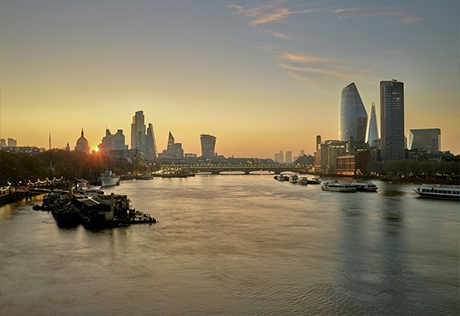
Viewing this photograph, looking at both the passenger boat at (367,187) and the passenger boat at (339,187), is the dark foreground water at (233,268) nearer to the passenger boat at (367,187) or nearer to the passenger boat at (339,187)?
the passenger boat at (367,187)

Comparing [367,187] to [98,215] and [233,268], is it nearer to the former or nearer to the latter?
[98,215]

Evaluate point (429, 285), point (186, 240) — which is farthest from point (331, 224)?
point (429, 285)

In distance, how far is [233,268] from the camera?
22828mm

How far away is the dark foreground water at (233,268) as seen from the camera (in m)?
17.6

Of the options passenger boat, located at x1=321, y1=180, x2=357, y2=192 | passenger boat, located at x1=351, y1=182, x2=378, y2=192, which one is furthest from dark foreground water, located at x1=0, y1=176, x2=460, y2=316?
passenger boat, located at x1=321, y1=180, x2=357, y2=192

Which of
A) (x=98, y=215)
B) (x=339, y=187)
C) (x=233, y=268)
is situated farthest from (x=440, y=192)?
(x=233, y=268)

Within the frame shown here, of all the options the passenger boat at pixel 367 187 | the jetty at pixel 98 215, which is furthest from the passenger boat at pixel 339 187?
the jetty at pixel 98 215

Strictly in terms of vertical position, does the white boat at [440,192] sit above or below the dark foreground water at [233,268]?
above

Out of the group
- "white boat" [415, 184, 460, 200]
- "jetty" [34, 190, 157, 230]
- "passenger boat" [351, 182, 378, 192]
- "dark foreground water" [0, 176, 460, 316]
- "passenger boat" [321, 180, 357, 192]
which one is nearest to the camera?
"dark foreground water" [0, 176, 460, 316]

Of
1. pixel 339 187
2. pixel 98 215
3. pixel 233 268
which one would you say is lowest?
pixel 233 268

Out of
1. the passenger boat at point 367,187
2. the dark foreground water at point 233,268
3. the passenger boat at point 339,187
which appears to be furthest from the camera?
the passenger boat at point 339,187

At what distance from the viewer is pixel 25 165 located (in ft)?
245

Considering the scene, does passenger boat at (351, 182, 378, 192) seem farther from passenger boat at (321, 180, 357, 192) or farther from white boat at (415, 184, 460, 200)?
white boat at (415, 184, 460, 200)

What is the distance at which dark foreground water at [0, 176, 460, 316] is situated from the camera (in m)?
17.6
